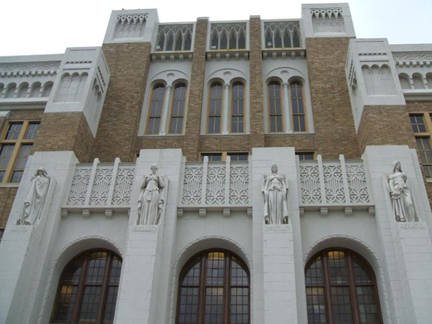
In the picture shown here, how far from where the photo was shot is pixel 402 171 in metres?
16.6

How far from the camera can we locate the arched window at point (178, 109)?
2332cm

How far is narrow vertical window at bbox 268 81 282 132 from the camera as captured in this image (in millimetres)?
23016

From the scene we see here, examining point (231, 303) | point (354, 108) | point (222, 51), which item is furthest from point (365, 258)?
point (222, 51)

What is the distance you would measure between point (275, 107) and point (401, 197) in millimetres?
9407

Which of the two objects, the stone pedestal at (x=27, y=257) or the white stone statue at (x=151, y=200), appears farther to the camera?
the white stone statue at (x=151, y=200)

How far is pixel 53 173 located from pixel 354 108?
13.6 meters

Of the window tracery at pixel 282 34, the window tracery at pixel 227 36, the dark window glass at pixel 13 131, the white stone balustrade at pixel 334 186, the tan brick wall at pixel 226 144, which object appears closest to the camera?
the white stone balustrade at pixel 334 186

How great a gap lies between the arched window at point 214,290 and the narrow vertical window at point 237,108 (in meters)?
7.93

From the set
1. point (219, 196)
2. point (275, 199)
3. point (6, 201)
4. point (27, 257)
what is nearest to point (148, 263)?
point (219, 196)

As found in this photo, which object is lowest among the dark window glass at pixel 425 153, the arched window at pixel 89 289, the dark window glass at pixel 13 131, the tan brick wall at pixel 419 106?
the arched window at pixel 89 289

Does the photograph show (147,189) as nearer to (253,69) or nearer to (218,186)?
(218,186)

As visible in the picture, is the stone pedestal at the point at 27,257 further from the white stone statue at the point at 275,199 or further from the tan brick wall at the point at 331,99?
the tan brick wall at the point at 331,99

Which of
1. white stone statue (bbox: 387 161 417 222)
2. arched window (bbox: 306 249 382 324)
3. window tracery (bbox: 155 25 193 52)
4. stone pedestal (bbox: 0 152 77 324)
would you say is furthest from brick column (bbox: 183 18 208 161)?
white stone statue (bbox: 387 161 417 222)

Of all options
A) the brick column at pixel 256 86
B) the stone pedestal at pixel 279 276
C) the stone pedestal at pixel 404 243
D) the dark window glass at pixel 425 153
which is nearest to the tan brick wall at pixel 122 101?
the brick column at pixel 256 86
